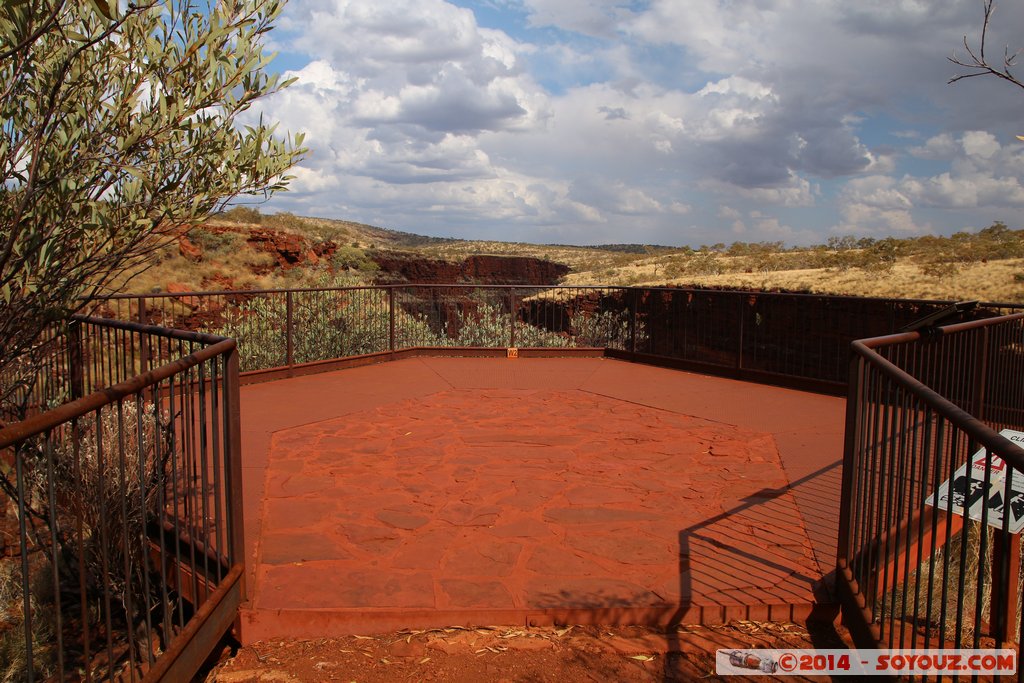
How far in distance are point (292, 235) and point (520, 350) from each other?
54.5 feet

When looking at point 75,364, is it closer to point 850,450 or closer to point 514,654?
point 514,654

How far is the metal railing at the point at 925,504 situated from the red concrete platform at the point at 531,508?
455 mm

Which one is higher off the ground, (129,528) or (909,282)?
(909,282)

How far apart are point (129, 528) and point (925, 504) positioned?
4.23 m

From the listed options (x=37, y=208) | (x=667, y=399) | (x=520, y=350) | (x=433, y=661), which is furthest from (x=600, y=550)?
(x=520, y=350)

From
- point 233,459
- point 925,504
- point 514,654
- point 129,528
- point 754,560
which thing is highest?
point 233,459

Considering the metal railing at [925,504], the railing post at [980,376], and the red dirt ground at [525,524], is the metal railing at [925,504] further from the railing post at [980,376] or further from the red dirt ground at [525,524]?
the red dirt ground at [525,524]

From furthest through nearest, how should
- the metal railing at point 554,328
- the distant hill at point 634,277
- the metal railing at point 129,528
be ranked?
1. the distant hill at point 634,277
2. the metal railing at point 554,328
3. the metal railing at point 129,528

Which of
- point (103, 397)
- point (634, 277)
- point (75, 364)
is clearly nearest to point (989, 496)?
point (103, 397)

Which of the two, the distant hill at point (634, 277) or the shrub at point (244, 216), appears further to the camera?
the shrub at point (244, 216)

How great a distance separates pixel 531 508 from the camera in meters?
4.99

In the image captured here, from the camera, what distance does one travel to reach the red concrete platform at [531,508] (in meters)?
3.70

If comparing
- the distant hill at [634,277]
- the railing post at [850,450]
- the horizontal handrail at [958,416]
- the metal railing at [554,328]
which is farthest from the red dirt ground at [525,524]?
the distant hill at [634,277]

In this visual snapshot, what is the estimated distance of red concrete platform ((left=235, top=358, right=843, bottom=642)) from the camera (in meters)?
3.70
